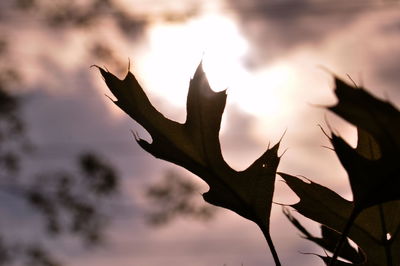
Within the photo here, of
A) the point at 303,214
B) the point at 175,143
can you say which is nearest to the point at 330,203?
the point at 303,214

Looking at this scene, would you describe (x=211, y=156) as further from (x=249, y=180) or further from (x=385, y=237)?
(x=385, y=237)

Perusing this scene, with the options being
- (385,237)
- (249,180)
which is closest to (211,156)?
(249,180)

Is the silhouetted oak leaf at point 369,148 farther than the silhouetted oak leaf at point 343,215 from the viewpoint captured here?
No

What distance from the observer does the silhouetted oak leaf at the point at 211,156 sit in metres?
0.54

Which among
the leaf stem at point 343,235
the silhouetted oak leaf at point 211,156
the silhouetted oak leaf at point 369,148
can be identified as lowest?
the leaf stem at point 343,235

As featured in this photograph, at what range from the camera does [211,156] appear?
1.78ft

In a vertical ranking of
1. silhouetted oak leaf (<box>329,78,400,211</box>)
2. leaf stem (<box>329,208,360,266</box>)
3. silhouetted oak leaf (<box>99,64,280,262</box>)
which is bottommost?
leaf stem (<box>329,208,360,266</box>)

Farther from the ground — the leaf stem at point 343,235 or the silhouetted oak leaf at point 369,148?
the silhouetted oak leaf at point 369,148

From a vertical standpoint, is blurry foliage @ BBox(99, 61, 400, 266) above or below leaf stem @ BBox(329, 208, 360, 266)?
above

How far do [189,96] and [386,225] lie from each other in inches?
7.6

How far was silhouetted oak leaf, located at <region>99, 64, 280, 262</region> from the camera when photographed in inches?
21.2

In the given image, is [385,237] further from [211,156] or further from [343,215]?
[211,156]

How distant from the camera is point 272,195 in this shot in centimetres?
54

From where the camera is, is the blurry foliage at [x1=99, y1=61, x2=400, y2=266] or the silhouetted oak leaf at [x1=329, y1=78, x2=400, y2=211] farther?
the blurry foliage at [x1=99, y1=61, x2=400, y2=266]
